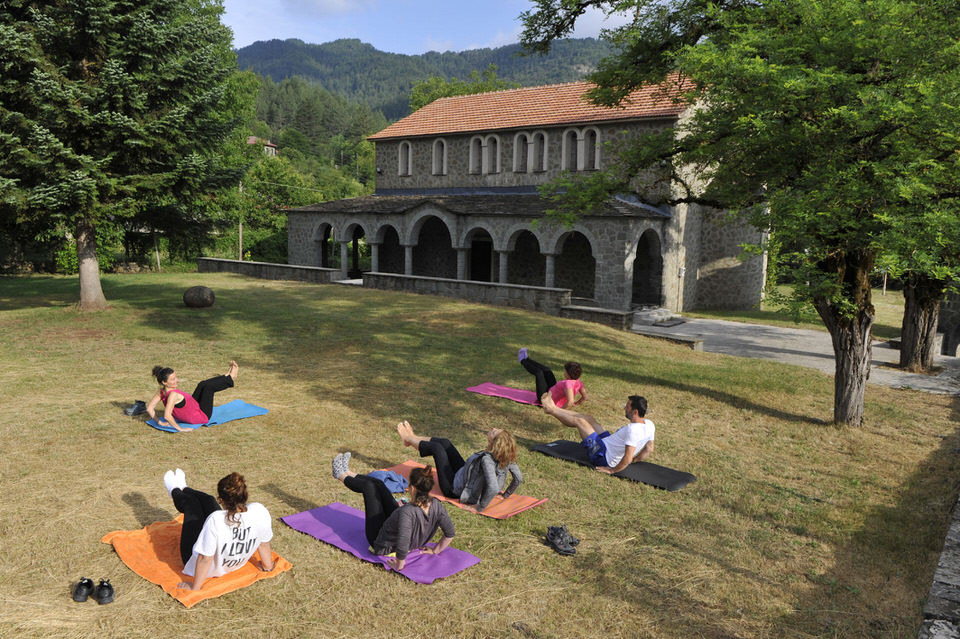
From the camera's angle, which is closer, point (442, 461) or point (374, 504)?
point (374, 504)

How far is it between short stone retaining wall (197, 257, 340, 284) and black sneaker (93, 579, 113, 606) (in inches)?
1008

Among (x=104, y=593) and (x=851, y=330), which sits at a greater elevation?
(x=851, y=330)

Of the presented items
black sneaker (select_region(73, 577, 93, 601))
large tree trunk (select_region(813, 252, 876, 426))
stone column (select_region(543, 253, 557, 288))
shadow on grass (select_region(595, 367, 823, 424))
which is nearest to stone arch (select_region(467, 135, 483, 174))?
stone column (select_region(543, 253, 557, 288))

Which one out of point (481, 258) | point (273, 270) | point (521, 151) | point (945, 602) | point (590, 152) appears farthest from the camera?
point (273, 270)

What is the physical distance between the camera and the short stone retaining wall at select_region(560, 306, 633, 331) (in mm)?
20578

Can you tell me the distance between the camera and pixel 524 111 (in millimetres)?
29750

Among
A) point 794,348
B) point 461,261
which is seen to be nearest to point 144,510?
point 794,348

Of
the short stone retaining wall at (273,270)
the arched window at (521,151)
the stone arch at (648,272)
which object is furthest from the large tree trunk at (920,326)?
the short stone retaining wall at (273,270)

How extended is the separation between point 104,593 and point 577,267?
81.5ft

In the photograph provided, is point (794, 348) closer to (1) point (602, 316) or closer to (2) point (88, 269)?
(1) point (602, 316)

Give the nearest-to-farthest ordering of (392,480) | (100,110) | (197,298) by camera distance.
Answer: (392,480)
(100,110)
(197,298)

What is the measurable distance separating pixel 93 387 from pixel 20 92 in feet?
30.1

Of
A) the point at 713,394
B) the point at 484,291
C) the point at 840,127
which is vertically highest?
the point at 840,127

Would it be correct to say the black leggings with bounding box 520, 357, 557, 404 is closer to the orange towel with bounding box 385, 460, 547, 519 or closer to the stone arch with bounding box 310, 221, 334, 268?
the orange towel with bounding box 385, 460, 547, 519
